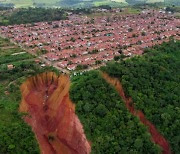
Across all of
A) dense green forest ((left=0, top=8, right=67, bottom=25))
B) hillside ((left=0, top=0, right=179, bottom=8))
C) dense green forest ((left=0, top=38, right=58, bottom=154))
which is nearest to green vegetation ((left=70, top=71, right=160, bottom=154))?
dense green forest ((left=0, top=38, right=58, bottom=154))

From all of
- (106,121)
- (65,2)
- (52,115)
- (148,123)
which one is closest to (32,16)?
(52,115)

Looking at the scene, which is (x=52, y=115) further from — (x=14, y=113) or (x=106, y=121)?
(x=106, y=121)

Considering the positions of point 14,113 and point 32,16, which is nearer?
point 14,113

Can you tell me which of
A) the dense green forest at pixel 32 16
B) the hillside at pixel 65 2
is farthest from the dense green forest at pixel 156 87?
the hillside at pixel 65 2

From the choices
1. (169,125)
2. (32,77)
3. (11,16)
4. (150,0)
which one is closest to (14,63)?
(32,77)

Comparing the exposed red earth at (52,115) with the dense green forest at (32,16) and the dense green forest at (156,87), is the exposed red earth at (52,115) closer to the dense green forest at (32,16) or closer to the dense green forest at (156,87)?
the dense green forest at (156,87)
